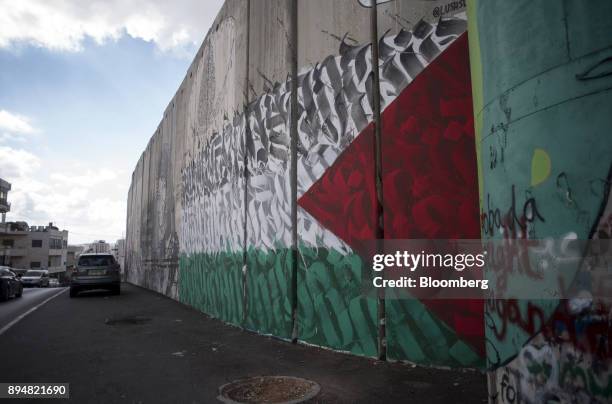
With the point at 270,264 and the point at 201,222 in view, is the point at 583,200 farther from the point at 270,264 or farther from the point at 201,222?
the point at 201,222

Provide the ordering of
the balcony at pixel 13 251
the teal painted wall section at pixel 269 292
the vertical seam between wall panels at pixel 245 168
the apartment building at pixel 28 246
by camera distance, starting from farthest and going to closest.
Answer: the apartment building at pixel 28 246, the balcony at pixel 13 251, the vertical seam between wall panels at pixel 245 168, the teal painted wall section at pixel 269 292

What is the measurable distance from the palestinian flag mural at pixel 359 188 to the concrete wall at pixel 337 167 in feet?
0.06

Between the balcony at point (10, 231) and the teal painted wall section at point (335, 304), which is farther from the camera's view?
the balcony at point (10, 231)

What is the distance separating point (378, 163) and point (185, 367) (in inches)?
156

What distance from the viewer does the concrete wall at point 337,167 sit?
5.57 meters

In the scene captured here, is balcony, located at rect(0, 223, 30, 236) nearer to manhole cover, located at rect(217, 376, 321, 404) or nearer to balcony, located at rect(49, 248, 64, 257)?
balcony, located at rect(49, 248, 64, 257)

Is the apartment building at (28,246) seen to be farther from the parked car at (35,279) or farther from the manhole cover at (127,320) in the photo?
the manhole cover at (127,320)

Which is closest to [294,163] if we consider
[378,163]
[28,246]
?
[378,163]

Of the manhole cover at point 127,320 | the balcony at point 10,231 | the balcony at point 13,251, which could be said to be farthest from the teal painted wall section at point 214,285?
the balcony at point 10,231

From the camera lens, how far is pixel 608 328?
2.57 metres

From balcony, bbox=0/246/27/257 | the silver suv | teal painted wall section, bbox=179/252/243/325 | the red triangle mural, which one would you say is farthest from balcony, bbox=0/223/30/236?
→ the red triangle mural

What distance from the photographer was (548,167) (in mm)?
2957

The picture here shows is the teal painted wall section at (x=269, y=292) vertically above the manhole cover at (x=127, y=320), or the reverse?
the teal painted wall section at (x=269, y=292)

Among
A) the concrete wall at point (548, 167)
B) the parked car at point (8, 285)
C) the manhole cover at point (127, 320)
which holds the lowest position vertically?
the manhole cover at point (127, 320)
